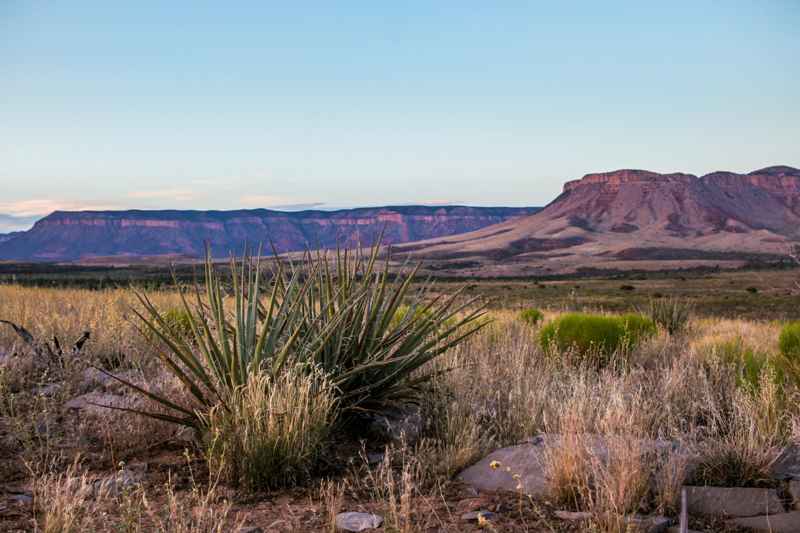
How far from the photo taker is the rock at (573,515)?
390cm

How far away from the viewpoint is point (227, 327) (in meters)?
6.00

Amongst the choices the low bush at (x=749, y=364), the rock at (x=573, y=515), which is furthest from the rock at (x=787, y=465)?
the low bush at (x=749, y=364)

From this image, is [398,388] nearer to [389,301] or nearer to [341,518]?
[389,301]

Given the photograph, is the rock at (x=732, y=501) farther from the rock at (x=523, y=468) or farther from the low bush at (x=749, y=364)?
the low bush at (x=749, y=364)

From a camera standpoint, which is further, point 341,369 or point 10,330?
point 10,330

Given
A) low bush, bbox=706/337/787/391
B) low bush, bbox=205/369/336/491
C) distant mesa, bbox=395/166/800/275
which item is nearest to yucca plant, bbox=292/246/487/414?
low bush, bbox=205/369/336/491

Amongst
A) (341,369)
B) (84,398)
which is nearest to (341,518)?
(341,369)

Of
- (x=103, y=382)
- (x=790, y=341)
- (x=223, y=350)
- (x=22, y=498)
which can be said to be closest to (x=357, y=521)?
(x=223, y=350)

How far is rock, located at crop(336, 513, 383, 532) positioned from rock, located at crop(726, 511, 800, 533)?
1947mm

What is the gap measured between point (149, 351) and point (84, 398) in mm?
1779

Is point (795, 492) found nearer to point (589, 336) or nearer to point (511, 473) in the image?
point (511, 473)

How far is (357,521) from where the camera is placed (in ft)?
12.7

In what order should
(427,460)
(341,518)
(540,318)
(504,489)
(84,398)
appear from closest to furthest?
(341,518) < (504,489) < (427,460) < (84,398) < (540,318)

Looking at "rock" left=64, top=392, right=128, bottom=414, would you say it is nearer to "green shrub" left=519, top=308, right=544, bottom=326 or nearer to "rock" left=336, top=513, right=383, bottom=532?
"rock" left=336, top=513, right=383, bottom=532
